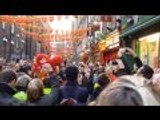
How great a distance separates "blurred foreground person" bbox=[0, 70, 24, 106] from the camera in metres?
4.88

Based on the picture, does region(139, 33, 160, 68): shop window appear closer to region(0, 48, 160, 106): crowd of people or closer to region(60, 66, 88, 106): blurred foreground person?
region(0, 48, 160, 106): crowd of people

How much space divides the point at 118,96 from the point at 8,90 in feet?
7.23

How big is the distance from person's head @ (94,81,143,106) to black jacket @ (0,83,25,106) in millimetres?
1944

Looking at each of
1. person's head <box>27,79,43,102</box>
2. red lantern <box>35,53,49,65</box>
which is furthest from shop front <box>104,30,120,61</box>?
person's head <box>27,79,43,102</box>

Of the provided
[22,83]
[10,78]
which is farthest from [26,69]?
[10,78]

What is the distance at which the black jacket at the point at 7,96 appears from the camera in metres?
4.86

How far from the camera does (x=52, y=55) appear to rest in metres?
6.68

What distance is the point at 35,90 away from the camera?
460cm

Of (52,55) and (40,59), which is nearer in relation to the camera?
(40,59)

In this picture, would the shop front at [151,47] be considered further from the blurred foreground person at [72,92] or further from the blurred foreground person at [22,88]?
the blurred foreground person at [22,88]
